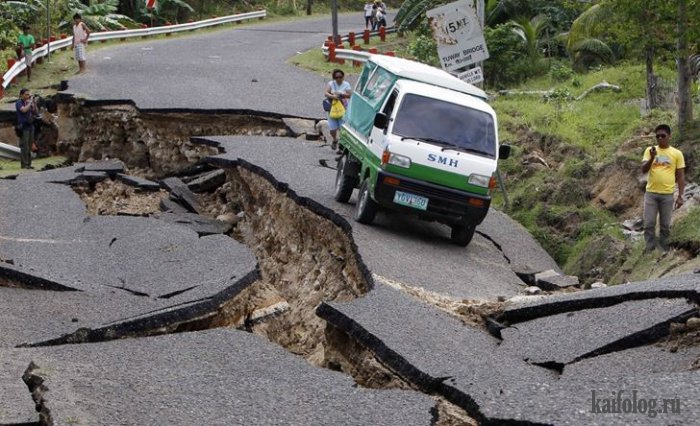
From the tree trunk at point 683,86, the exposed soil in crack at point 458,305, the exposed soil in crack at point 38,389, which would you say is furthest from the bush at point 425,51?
the exposed soil in crack at point 38,389

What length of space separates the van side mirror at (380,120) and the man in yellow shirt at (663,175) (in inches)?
140

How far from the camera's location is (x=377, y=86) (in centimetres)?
1634

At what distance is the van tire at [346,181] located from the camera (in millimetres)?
16312

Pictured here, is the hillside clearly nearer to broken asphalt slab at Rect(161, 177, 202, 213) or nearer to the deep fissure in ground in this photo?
the deep fissure in ground

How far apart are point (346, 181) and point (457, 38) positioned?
13.1 feet

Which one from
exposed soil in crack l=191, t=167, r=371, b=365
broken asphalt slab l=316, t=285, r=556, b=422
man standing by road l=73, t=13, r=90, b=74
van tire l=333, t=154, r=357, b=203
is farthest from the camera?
man standing by road l=73, t=13, r=90, b=74

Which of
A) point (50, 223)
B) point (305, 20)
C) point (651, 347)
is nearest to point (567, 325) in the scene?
point (651, 347)

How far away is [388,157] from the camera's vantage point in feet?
48.9

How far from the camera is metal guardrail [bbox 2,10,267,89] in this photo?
2654cm

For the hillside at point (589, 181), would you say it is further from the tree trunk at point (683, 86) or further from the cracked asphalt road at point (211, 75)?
the cracked asphalt road at point (211, 75)

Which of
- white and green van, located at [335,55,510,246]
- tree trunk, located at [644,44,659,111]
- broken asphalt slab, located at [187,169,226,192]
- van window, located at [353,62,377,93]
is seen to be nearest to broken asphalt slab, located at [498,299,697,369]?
white and green van, located at [335,55,510,246]

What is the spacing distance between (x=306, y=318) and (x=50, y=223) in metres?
5.22

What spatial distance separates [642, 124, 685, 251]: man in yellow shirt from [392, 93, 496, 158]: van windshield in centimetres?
232

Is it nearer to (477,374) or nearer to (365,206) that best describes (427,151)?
(365,206)
